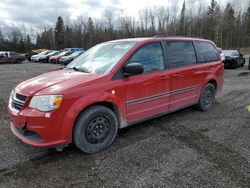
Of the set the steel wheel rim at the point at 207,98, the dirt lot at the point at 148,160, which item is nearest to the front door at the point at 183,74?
the steel wheel rim at the point at 207,98

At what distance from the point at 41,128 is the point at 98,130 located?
0.85 meters

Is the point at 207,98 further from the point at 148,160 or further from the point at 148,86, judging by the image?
the point at 148,160

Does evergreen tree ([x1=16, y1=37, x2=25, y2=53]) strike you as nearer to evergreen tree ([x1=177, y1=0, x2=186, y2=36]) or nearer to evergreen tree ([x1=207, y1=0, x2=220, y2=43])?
evergreen tree ([x1=177, y1=0, x2=186, y2=36])

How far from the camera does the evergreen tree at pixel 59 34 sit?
6181 cm

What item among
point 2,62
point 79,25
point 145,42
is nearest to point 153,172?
point 145,42

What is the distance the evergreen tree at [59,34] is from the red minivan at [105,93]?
61.2 metres

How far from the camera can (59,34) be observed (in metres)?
62.4

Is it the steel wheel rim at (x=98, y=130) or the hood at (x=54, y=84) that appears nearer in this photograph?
the hood at (x=54, y=84)

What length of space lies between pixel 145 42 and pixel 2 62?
27.1m

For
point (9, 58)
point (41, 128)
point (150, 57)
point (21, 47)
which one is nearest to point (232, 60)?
point (150, 57)

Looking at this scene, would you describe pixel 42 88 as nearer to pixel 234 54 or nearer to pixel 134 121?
pixel 134 121

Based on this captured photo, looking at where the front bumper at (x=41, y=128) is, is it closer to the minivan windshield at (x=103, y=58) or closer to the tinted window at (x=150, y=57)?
the minivan windshield at (x=103, y=58)

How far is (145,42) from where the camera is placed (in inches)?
151

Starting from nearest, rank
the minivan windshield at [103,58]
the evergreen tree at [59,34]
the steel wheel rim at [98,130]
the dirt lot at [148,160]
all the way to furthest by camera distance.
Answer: the dirt lot at [148,160] → the steel wheel rim at [98,130] → the minivan windshield at [103,58] → the evergreen tree at [59,34]
